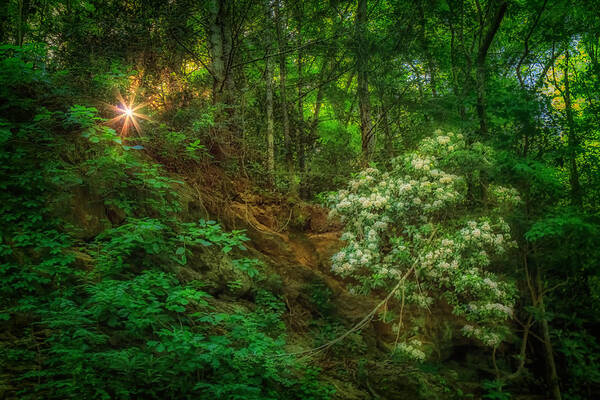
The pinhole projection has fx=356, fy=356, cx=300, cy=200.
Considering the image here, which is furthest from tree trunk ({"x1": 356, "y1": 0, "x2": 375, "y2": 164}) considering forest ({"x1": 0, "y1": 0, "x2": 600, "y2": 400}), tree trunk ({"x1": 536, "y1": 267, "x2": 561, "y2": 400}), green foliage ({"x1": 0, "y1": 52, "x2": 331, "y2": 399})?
green foliage ({"x1": 0, "y1": 52, "x2": 331, "y2": 399})

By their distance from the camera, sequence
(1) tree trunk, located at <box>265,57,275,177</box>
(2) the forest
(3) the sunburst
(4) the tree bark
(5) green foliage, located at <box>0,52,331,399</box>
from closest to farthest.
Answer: (5) green foliage, located at <box>0,52,331,399</box>, (2) the forest, (3) the sunburst, (4) the tree bark, (1) tree trunk, located at <box>265,57,275,177</box>

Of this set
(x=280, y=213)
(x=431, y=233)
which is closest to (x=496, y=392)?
(x=431, y=233)

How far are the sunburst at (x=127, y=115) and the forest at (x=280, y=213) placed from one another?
0.08ft

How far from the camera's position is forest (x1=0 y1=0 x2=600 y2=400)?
366 cm

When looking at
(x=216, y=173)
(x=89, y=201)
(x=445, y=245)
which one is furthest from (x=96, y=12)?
(x=445, y=245)

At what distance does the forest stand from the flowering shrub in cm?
5

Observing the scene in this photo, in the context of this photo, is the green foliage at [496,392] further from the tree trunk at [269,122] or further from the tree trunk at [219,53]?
the tree trunk at [219,53]

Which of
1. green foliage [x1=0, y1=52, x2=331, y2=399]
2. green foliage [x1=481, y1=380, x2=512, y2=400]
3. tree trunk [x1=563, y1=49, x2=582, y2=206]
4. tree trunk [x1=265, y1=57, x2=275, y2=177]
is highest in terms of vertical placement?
tree trunk [x1=265, y1=57, x2=275, y2=177]

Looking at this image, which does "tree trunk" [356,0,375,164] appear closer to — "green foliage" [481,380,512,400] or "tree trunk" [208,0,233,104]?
"tree trunk" [208,0,233,104]

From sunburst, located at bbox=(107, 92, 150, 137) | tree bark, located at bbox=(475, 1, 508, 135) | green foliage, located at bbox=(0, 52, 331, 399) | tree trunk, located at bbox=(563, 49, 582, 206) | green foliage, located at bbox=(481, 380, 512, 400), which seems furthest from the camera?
tree bark, located at bbox=(475, 1, 508, 135)

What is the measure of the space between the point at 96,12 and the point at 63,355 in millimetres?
6833

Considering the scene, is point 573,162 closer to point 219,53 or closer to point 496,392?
point 496,392

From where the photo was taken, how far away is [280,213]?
8.56 metres

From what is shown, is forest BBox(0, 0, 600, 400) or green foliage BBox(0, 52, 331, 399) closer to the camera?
green foliage BBox(0, 52, 331, 399)
